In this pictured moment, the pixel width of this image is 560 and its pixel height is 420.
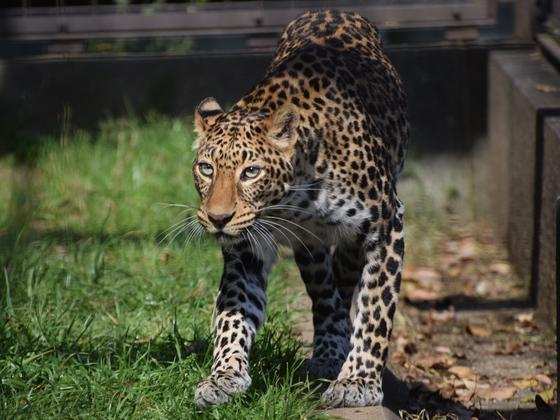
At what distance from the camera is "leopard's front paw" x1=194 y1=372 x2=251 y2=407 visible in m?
4.67

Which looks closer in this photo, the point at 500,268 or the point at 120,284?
the point at 120,284

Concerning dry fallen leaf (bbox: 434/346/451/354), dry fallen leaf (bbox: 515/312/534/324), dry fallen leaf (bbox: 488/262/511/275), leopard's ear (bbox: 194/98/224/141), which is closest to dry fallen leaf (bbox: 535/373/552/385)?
dry fallen leaf (bbox: 434/346/451/354)

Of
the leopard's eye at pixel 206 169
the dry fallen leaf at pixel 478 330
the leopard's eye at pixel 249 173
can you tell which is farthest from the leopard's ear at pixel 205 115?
the dry fallen leaf at pixel 478 330

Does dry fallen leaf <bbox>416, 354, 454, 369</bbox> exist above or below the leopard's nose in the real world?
below

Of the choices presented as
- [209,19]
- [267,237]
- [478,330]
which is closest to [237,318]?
[267,237]

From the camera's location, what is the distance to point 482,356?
6.89m

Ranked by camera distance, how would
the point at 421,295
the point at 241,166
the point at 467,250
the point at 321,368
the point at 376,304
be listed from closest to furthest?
the point at 241,166 → the point at 376,304 → the point at 321,368 → the point at 421,295 → the point at 467,250

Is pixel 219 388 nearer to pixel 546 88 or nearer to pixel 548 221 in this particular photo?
pixel 548 221

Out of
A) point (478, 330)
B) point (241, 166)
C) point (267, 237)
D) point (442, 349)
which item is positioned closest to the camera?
point (241, 166)

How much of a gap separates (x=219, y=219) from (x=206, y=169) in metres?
0.29

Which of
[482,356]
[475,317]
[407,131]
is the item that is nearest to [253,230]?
[407,131]

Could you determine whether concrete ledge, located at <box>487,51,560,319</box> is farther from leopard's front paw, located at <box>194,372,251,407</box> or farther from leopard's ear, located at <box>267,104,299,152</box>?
leopard's front paw, located at <box>194,372,251,407</box>

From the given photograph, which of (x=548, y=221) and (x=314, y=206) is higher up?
(x=314, y=206)

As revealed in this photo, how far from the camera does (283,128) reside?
505 centimetres
